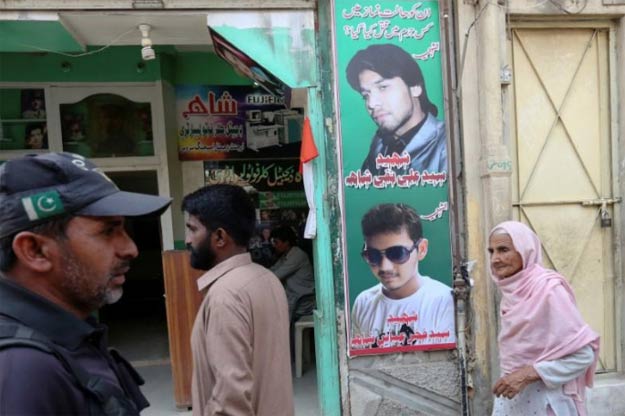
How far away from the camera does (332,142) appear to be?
3492mm

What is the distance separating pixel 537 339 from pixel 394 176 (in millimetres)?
1637

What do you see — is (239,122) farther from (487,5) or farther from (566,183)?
(566,183)

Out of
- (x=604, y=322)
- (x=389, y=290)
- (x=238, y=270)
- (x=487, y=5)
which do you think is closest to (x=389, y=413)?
(x=389, y=290)

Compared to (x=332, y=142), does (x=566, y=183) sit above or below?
below

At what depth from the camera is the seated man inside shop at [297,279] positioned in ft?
16.6

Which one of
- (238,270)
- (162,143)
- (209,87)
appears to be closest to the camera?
(238,270)

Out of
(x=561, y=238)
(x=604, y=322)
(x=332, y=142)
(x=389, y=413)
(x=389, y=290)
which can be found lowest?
(x=389, y=413)

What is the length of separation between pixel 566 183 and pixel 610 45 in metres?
1.22

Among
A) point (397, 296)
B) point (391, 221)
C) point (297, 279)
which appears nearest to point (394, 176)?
point (391, 221)

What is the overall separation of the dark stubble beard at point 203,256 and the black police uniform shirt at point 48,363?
0.81 metres

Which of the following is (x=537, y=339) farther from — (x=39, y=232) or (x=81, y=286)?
(x=39, y=232)

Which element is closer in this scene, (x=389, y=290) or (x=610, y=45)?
(x=389, y=290)

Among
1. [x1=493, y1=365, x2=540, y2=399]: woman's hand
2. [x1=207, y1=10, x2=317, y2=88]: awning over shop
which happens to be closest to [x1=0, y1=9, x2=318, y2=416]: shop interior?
[x1=207, y1=10, x2=317, y2=88]: awning over shop

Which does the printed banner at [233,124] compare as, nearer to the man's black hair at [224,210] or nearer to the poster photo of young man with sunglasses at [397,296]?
the poster photo of young man with sunglasses at [397,296]
